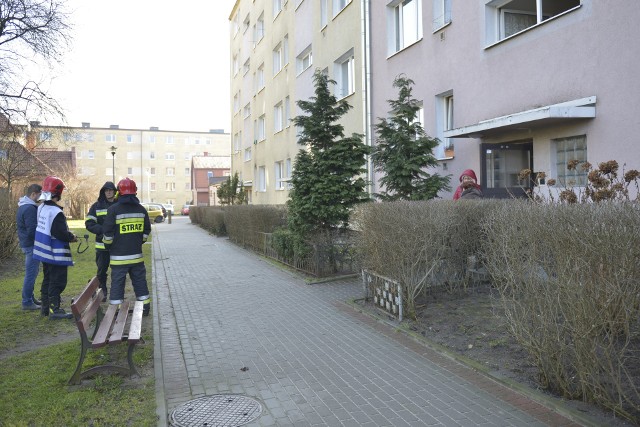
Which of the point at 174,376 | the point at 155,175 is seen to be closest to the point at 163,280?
the point at 174,376

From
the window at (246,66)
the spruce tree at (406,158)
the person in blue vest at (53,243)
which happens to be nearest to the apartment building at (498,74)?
the spruce tree at (406,158)

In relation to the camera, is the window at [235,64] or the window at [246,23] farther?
the window at [235,64]

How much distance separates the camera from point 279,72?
27.3 m

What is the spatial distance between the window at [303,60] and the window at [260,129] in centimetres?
790

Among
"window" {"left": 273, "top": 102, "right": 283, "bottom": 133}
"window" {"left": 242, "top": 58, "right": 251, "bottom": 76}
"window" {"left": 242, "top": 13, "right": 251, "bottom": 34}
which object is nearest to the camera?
"window" {"left": 273, "top": 102, "right": 283, "bottom": 133}

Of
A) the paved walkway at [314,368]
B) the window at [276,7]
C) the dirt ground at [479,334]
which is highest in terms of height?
the window at [276,7]

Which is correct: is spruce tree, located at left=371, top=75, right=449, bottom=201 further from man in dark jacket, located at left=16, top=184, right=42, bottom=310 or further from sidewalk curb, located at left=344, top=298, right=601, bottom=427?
man in dark jacket, located at left=16, top=184, right=42, bottom=310

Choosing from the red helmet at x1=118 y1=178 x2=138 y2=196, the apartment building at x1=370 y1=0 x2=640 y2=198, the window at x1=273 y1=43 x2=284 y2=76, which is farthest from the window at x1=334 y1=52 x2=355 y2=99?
the red helmet at x1=118 y1=178 x2=138 y2=196

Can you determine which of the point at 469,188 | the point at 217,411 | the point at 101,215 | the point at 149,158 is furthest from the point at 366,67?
the point at 149,158

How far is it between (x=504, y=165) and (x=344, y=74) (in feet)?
32.0

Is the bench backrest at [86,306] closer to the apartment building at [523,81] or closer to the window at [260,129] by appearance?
the apartment building at [523,81]

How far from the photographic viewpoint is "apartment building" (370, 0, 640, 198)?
839cm

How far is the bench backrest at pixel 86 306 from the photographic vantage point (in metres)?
4.64

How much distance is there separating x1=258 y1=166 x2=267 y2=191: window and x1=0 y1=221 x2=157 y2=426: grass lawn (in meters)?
24.3
